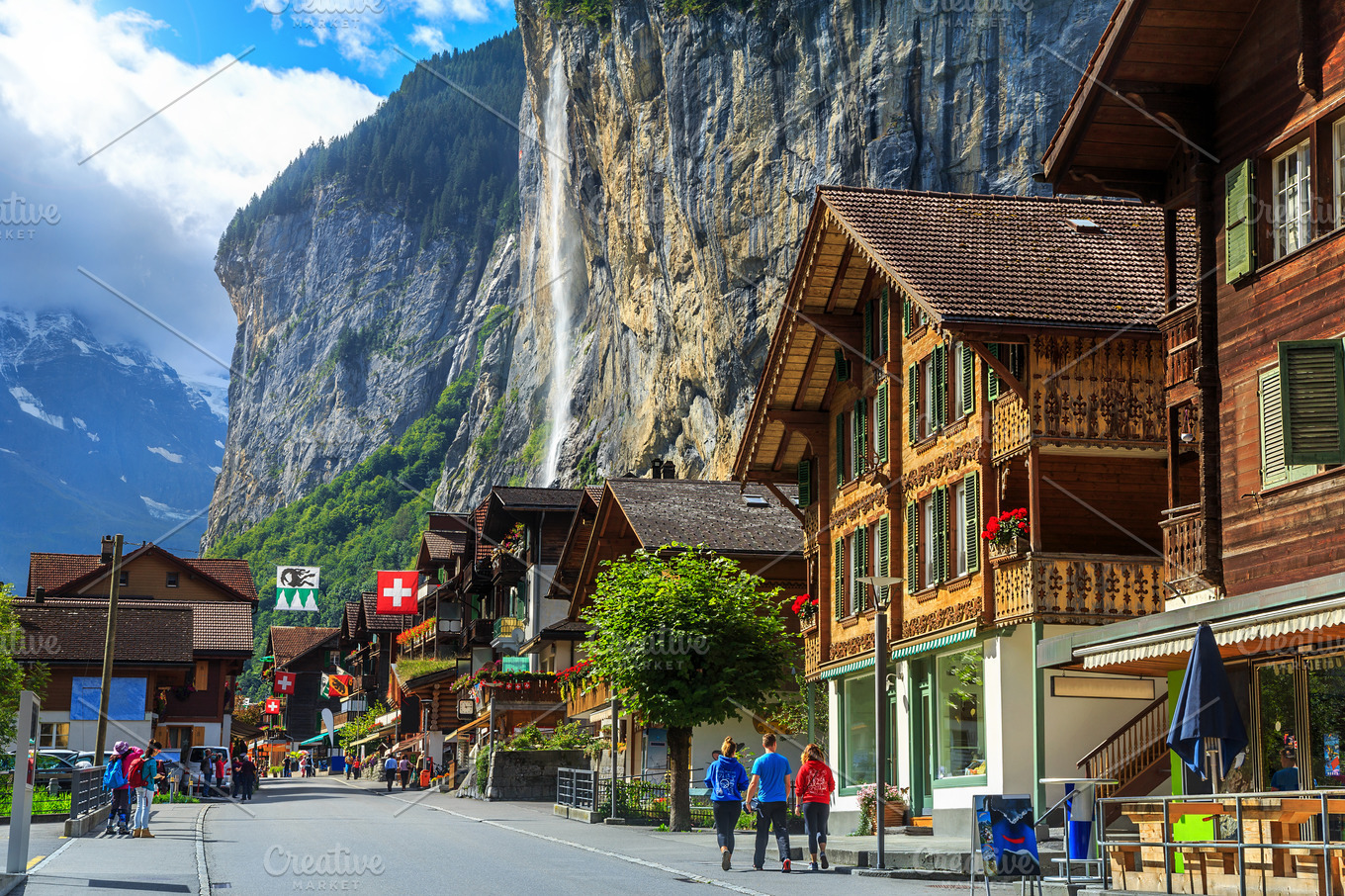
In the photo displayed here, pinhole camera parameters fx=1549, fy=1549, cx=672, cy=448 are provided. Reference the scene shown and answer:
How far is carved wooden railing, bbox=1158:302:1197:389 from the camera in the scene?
19.9 m

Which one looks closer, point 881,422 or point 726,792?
point 726,792

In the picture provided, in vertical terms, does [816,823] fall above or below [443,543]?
below

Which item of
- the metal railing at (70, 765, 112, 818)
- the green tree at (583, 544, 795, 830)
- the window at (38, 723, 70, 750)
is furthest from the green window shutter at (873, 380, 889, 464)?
the window at (38, 723, 70, 750)

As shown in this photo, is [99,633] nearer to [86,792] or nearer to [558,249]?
[86,792]

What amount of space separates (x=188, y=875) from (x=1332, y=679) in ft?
42.7

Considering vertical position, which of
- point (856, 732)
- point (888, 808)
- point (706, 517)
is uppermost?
point (706, 517)

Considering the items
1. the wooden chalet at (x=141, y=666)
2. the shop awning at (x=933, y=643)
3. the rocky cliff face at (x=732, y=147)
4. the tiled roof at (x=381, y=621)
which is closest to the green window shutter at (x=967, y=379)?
the shop awning at (x=933, y=643)

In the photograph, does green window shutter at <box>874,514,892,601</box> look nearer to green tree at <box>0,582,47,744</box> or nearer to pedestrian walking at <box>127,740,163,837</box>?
pedestrian walking at <box>127,740,163,837</box>

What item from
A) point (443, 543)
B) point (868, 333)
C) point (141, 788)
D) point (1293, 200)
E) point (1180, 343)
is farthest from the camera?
point (443, 543)

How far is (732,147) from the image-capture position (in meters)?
72.1

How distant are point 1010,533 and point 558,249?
3556 inches

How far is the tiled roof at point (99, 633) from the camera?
52938 millimetres

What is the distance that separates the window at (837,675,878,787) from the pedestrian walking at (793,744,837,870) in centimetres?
1182

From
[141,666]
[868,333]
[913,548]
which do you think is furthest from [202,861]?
[141,666]
